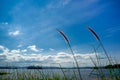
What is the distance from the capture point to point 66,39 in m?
4.12

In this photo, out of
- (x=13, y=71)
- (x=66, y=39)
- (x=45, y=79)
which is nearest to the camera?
(x=66, y=39)

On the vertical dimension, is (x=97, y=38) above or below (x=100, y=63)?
above

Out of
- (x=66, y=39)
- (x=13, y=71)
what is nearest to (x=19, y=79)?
(x=13, y=71)

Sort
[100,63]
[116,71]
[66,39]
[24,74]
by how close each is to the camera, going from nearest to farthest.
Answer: [66,39], [100,63], [116,71], [24,74]

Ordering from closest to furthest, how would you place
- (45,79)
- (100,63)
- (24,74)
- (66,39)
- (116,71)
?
1. (66,39)
2. (100,63)
3. (116,71)
4. (45,79)
5. (24,74)

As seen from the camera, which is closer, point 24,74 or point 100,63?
point 100,63

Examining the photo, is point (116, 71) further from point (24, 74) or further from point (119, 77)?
point (24, 74)

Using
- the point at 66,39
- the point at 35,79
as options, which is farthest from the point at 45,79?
the point at 66,39

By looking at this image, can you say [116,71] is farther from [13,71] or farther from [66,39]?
[13,71]

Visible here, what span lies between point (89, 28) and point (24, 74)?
744cm

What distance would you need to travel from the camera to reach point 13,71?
12055mm

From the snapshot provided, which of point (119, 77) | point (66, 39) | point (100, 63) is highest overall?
point (66, 39)

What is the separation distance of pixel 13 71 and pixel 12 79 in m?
0.87

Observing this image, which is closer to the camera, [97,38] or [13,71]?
[97,38]
